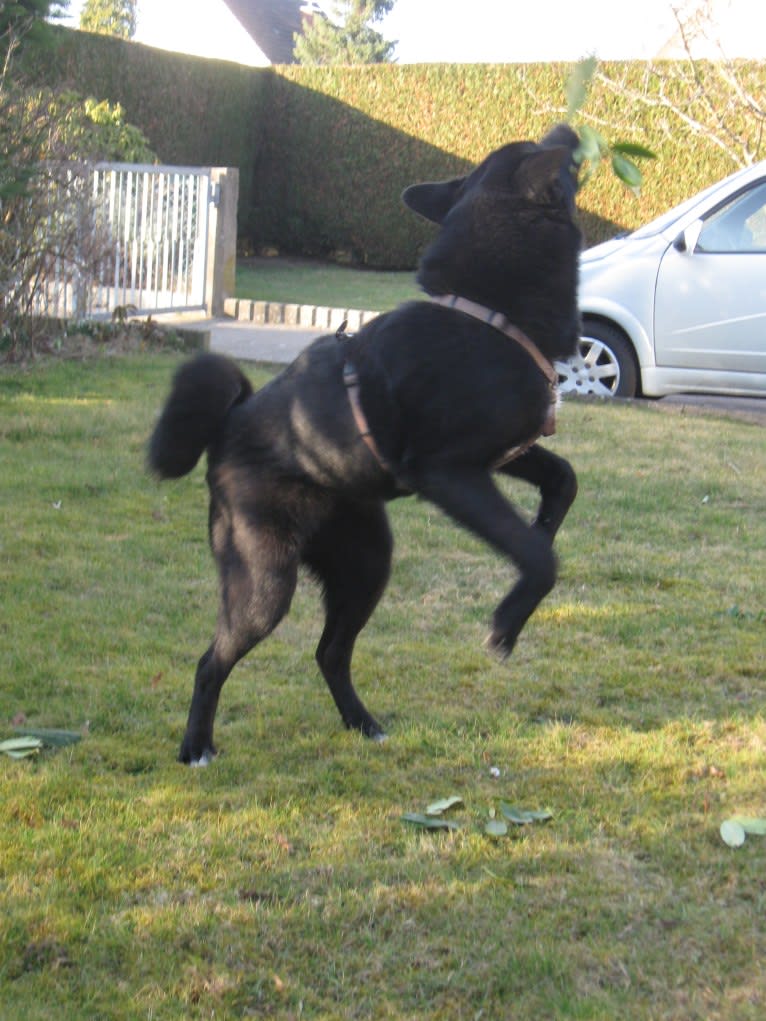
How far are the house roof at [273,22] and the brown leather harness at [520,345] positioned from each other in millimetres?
40735

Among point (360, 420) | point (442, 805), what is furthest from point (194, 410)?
point (442, 805)

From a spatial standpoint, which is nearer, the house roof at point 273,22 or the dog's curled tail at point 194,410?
the dog's curled tail at point 194,410

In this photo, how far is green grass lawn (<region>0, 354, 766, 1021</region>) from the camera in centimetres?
242

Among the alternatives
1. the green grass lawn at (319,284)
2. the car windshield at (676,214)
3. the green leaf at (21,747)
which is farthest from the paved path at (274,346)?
the green leaf at (21,747)

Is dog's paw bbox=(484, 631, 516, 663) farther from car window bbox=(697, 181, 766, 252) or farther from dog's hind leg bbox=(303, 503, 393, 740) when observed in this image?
car window bbox=(697, 181, 766, 252)

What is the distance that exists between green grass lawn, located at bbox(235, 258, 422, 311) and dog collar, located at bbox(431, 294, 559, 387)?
10.00 meters

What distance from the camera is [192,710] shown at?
3.41 m

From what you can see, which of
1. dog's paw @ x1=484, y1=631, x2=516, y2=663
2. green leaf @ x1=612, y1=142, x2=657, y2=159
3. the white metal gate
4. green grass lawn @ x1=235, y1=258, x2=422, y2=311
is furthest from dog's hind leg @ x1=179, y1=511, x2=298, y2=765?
green grass lawn @ x1=235, y1=258, x2=422, y2=311

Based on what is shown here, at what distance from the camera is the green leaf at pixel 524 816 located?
3072mm

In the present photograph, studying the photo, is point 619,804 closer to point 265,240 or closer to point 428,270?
point 428,270

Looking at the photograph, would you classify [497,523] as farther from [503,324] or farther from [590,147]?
[590,147]

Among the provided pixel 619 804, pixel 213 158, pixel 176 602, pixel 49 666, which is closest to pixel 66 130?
pixel 176 602

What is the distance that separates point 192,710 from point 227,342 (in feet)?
25.6

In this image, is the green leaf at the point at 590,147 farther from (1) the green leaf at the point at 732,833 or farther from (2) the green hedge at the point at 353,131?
(2) the green hedge at the point at 353,131
